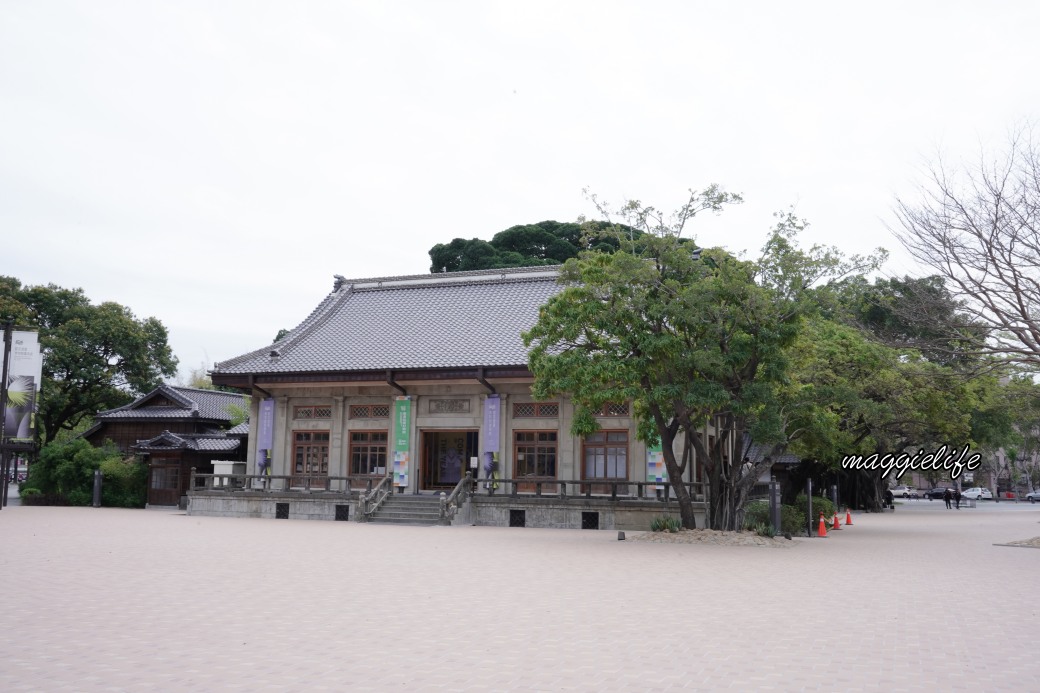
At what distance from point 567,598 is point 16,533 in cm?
1548

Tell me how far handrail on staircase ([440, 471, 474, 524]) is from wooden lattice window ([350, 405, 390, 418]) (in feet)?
15.5

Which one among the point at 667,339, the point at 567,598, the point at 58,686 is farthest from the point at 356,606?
the point at 667,339

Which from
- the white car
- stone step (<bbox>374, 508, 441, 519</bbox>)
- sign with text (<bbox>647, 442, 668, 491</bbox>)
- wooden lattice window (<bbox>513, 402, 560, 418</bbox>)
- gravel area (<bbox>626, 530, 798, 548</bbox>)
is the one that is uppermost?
wooden lattice window (<bbox>513, 402, 560, 418</bbox>)

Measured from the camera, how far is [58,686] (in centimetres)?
652

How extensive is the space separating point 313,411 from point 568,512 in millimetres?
11197

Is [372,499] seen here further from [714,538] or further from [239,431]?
[239,431]

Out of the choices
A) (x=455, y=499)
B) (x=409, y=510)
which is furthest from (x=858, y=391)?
(x=409, y=510)

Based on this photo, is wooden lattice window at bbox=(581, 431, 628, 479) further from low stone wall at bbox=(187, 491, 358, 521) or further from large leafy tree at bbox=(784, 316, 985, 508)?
low stone wall at bbox=(187, 491, 358, 521)

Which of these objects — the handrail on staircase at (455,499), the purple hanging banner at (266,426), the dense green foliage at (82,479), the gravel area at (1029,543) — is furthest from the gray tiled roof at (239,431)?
the gravel area at (1029,543)

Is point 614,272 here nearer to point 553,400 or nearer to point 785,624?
point 553,400

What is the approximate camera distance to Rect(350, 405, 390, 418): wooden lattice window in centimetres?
3170

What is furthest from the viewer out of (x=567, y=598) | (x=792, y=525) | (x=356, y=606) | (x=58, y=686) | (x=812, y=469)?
(x=812, y=469)

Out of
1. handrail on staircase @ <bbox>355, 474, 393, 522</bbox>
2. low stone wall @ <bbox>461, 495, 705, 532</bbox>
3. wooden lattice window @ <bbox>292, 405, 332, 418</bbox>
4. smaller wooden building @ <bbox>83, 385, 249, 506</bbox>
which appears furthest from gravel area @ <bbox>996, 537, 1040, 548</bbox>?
smaller wooden building @ <bbox>83, 385, 249, 506</bbox>

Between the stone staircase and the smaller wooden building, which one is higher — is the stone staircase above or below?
below
